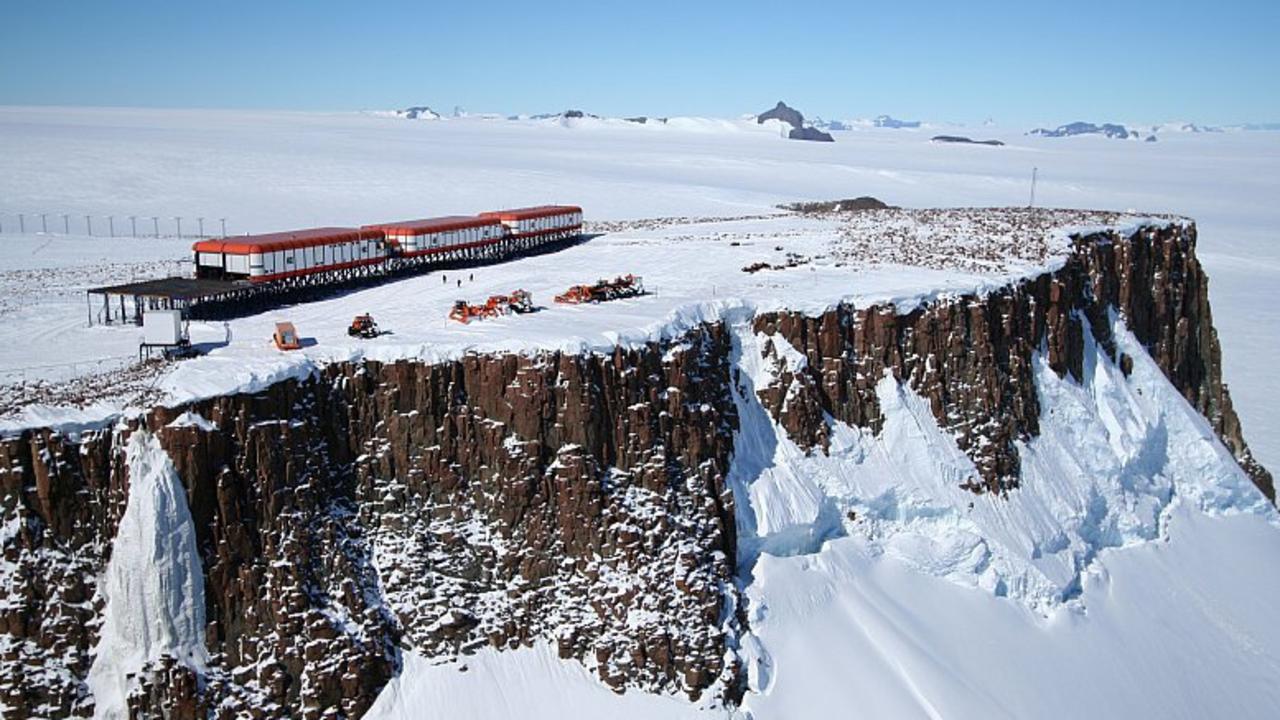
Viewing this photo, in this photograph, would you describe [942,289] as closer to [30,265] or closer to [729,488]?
[729,488]

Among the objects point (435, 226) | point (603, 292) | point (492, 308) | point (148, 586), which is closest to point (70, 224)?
point (435, 226)

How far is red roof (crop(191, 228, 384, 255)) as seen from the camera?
43.9 m

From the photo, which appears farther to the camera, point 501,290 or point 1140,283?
point 1140,283

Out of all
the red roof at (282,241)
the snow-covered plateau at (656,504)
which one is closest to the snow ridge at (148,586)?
the snow-covered plateau at (656,504)

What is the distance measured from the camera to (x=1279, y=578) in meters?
43.1

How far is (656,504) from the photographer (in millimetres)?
34125

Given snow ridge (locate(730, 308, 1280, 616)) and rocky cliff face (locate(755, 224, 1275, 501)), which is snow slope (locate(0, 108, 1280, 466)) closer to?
rocky cliff face (locate(755, 224, 1275, 501))

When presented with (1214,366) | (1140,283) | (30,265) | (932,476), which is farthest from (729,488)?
(30,265)

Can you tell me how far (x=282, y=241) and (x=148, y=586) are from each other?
21.5m

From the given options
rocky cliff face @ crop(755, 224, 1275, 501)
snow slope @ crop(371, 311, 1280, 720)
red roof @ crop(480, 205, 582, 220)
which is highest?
red roof @ crop(480, 205, 582, 220)

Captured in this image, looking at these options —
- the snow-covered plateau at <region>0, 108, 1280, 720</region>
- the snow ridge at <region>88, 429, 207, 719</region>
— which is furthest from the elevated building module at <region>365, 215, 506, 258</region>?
the snow ridge at <region>88, 429, 207, 719</region>

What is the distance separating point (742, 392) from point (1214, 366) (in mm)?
35516

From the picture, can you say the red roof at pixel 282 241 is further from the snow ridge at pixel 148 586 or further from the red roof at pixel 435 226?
the snow ridge at pixel 148 586

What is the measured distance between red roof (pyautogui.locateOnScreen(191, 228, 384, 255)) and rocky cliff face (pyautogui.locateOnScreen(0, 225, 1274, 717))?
14.5 m
